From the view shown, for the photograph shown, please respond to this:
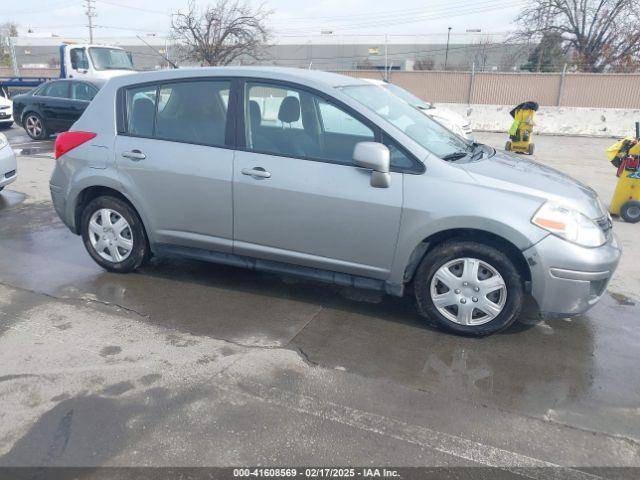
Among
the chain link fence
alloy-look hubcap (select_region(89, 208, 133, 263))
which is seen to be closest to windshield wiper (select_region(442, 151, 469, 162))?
alloy-look hubcap (select_region(89, 208, 133, 263))

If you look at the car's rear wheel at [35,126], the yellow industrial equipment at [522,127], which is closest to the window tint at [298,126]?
the yellow industrial equipment at [522,127]

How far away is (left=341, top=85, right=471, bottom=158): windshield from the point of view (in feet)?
12.8

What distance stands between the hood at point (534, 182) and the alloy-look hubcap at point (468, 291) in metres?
0.57

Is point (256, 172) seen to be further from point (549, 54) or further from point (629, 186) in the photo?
point (549, 54)

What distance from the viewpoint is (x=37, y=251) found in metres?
5.51

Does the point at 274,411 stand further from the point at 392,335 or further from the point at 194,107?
the point at 194,107

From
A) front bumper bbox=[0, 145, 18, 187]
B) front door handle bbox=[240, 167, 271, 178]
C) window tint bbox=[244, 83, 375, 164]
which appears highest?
window tint bbox=[244, 83, 375, 164]

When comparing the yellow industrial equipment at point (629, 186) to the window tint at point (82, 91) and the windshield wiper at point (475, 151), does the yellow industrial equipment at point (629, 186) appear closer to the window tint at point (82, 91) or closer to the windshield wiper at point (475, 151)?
the windshield wiper at point (475, 151)

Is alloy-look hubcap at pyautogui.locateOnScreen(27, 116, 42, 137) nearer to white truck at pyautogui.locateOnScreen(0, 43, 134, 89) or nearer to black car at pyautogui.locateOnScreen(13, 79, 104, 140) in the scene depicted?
black car at pyautogui.locateOnScreen(13, 79, 104, 140)

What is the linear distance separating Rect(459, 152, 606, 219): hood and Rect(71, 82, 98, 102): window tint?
459 inches

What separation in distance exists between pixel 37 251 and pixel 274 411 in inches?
152

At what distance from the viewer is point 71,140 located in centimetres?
473

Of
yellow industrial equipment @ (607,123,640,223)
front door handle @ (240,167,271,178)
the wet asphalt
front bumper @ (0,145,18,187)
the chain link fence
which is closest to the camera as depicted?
the wet asphalt

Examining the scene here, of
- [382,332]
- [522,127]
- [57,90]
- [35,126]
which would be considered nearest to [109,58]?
[57,90]
